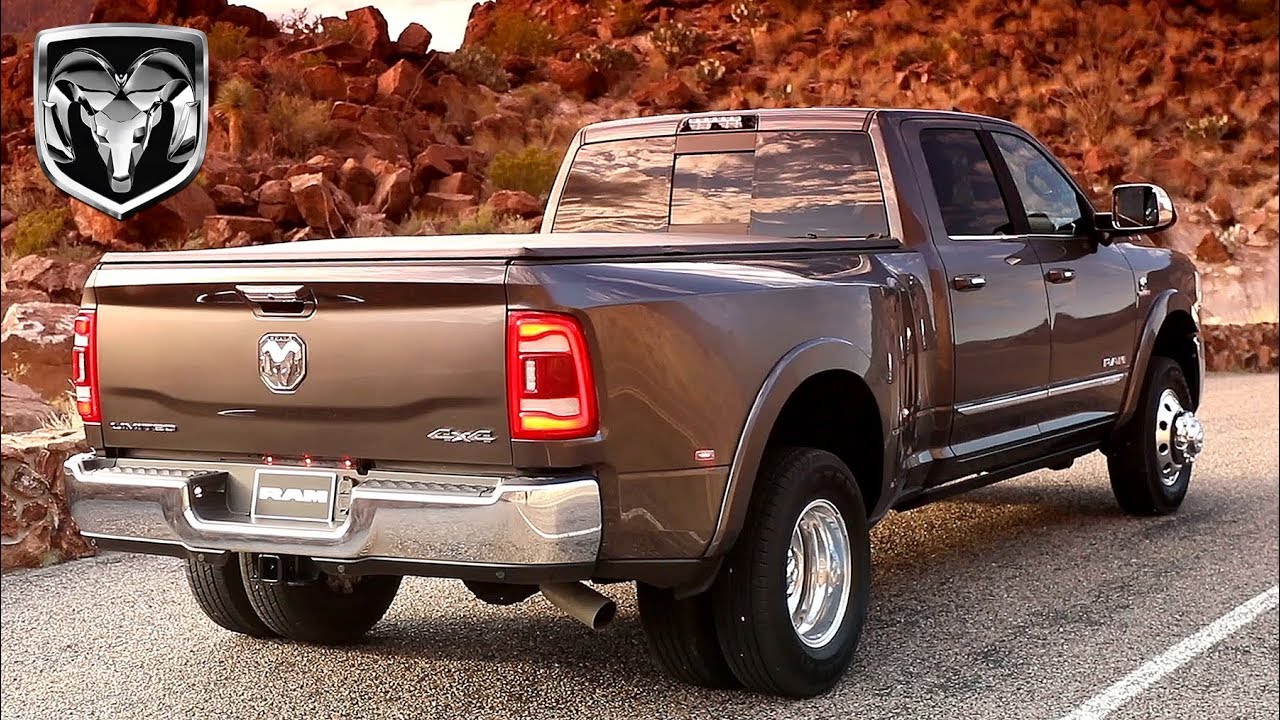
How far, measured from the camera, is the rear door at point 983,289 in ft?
21.1

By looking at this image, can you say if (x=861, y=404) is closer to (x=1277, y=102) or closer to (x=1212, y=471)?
(x=1212, y=471)

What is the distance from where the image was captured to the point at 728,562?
5.11 meters

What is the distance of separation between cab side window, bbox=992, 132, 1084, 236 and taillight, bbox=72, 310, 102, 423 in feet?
13.0

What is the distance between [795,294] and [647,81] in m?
23.3

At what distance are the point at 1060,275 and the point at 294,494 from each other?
3.80m

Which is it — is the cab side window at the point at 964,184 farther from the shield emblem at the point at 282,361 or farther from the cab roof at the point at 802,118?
the shield emblem at the point at 282,361

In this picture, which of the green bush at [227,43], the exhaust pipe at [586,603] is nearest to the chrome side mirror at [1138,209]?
the exhaust pipe at [586,603]

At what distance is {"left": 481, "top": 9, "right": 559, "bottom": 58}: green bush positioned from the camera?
2678cm

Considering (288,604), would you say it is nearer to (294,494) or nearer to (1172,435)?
(294,494)

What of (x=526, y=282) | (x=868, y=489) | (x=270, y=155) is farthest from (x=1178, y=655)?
(x=270, y=155)

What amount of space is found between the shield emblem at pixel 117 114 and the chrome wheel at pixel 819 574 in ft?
35.6

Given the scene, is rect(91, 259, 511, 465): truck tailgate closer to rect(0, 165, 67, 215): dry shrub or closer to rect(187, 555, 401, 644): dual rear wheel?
rect(187, 555, 401, 644): dual rear wheel

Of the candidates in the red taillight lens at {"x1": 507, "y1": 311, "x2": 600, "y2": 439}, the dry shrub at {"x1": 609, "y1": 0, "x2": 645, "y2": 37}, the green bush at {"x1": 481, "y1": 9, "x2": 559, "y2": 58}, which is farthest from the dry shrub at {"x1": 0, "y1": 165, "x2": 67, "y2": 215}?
the red taillight lens at {"x1": 507, "y1": 311, "x2": 600, "y2": 439}

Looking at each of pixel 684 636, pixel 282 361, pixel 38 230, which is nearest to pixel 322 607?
pixel 684 636
